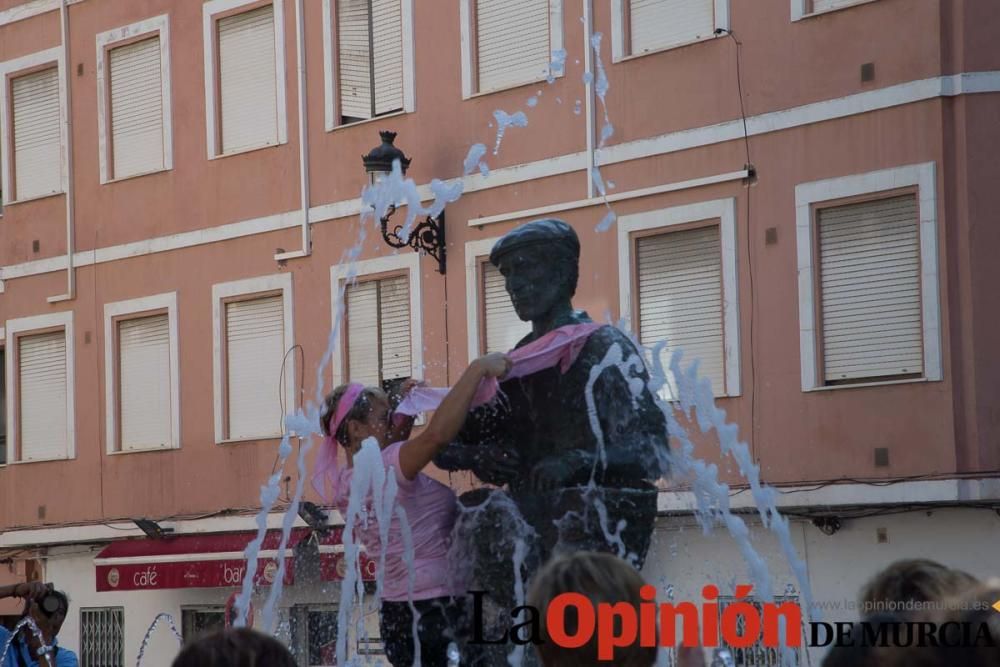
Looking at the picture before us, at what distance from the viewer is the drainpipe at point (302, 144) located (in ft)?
77.7

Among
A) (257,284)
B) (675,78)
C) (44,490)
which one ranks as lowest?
(44,490)

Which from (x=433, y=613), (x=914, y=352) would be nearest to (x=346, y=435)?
(x=433, y=613)

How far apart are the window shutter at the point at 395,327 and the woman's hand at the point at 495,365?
15.2 m

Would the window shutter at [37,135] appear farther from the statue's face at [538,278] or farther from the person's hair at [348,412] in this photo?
the statue's face at [538,278]

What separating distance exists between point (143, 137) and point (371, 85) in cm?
401

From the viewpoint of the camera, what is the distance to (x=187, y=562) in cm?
2439

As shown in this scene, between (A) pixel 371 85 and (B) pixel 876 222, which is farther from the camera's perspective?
(A) pixel 371 85

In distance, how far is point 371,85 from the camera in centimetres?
2330

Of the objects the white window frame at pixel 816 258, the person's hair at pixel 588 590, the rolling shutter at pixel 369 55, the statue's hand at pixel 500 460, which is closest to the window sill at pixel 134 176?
the rolling shutter at pixel 369 55

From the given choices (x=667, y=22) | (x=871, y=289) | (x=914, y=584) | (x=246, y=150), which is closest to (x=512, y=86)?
(x=667, y=22)

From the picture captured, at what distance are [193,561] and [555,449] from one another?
698 inches

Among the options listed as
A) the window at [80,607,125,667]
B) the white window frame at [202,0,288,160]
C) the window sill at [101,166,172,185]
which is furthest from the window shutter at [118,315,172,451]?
the white window frame at [202,0,288,160]

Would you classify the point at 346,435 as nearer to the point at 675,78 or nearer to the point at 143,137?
the point at 675,78

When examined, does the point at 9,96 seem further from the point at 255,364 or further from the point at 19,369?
the point at 255,364
